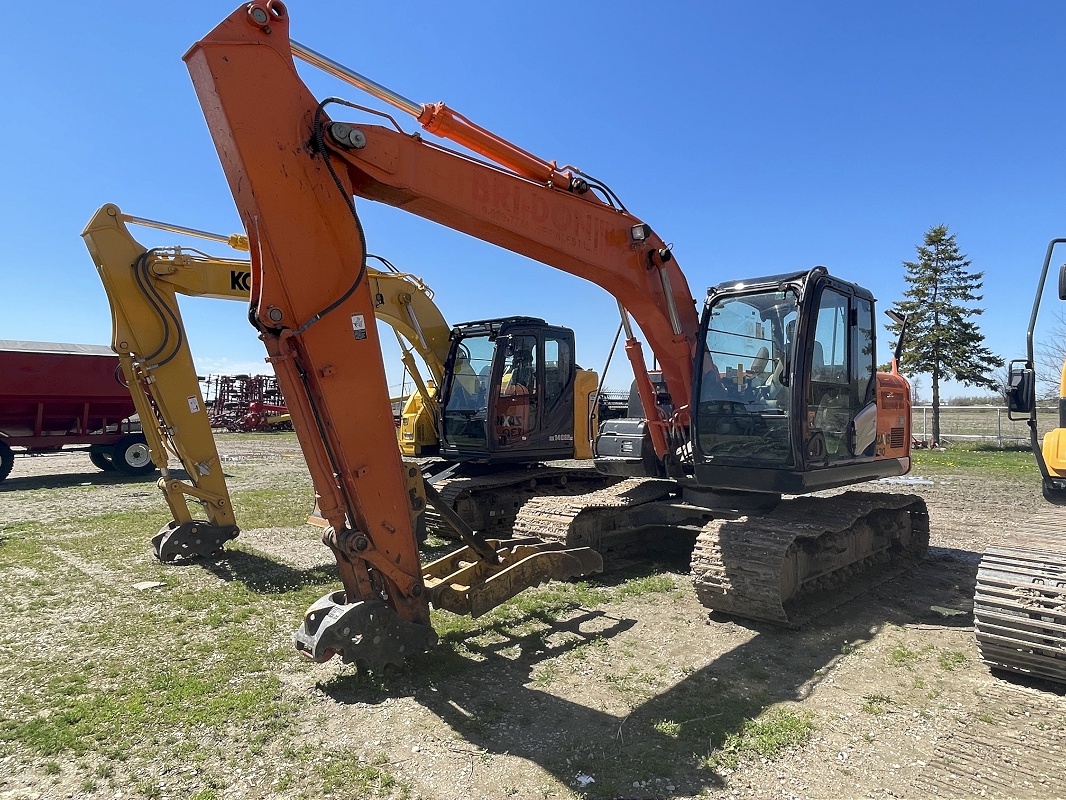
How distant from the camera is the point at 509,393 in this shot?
935 cm

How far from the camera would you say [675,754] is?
378cm

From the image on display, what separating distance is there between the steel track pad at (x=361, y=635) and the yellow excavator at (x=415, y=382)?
2.11 metres

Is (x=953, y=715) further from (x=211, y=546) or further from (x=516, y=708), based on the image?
(x=211, y=546)

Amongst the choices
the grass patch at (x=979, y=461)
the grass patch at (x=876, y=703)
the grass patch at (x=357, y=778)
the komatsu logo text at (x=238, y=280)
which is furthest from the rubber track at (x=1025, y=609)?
the grass patch at (x=979, y=461)

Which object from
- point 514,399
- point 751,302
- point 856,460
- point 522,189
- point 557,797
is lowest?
point 557,797

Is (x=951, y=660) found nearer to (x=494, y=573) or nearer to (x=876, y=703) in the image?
(x=876, y=703)

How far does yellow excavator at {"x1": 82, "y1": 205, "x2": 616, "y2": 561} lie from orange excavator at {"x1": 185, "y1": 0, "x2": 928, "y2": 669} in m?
0.89

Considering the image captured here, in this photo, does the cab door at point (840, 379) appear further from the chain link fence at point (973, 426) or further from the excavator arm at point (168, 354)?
the chain link fence at point (973, 426)

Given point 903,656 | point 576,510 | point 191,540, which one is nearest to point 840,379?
point 903,656

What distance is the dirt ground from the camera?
352 cm

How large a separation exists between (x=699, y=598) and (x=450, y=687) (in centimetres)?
244

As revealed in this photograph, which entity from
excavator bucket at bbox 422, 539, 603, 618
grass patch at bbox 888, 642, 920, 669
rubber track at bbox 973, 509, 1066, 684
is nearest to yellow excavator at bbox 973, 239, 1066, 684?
rubber track at bbox 973, 509, 1066, 684

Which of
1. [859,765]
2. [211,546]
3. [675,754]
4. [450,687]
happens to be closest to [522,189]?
[450,687]

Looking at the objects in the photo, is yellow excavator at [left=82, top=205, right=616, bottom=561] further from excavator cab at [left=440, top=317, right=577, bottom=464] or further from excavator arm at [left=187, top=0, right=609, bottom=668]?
excavator arm at [left=187, top=0, right=609, bottom=668]
